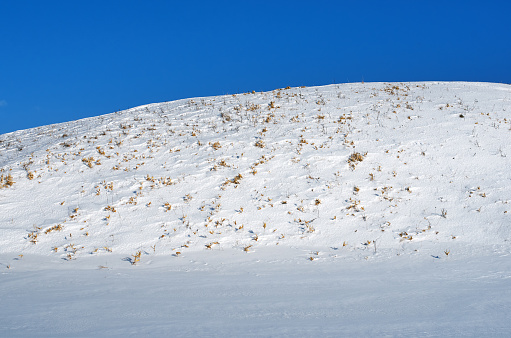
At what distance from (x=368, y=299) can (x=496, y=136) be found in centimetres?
966

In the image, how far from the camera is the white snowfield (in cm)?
394

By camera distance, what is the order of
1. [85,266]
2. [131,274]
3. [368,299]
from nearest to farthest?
[368,299] → [131,274] → [85,266]

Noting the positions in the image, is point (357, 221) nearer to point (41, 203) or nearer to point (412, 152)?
point (412, 152)

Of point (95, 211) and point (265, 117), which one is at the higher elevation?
point (265, 117)

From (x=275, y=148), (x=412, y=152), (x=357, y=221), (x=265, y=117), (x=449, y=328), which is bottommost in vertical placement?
(x=449, y=328)

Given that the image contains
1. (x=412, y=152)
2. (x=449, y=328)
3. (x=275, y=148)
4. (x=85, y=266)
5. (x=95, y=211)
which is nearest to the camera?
(x=449, y=328)

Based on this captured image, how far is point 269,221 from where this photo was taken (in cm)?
826

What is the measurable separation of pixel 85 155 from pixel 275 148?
6.55 meters

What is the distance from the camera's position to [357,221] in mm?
8109

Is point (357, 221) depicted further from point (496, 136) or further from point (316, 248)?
point (496, 136)

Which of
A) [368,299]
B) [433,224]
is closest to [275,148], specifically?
[433,224]

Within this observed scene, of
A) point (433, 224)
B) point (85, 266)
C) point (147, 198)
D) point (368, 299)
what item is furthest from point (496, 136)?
point (85, 266)

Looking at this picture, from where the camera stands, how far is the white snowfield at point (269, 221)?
3.94 meters

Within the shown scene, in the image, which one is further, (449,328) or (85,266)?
(85,266)
